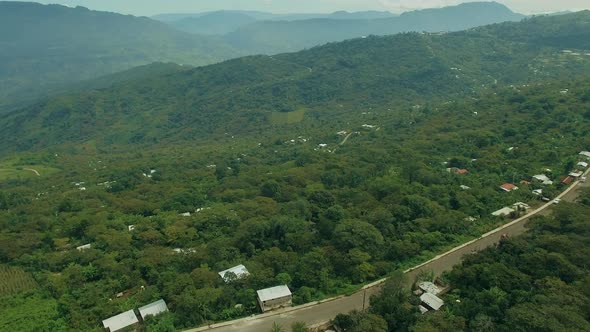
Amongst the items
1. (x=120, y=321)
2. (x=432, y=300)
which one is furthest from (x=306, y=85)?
(x=120, y=321)

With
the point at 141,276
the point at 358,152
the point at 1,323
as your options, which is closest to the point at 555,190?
the point at 358,152

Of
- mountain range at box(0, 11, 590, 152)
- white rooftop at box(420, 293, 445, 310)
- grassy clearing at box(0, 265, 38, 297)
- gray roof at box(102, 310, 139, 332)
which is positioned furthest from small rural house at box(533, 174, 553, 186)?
mountain range at box(0, 11, 590, 152)

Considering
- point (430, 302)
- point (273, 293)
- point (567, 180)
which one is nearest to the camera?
point (430, 302)

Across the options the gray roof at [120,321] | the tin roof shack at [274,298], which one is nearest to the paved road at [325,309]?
the tin roof shack at [274,298]

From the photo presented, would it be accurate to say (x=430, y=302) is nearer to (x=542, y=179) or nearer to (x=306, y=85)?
(x=542, y=179)

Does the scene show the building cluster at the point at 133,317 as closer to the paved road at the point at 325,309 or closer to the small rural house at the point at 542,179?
the paved road at the point at 325,309

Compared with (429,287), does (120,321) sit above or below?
below

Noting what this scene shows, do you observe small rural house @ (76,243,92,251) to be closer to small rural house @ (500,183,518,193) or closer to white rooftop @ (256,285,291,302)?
white rooftop @ (256,285,291,302)
